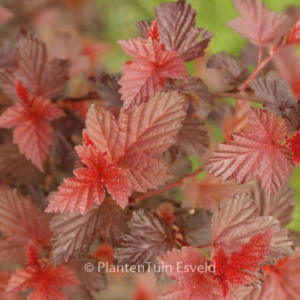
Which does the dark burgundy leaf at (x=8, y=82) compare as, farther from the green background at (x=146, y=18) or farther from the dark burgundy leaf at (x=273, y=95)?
the green background at (x=146, y=18)

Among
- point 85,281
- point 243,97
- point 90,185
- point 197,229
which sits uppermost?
point 243,97

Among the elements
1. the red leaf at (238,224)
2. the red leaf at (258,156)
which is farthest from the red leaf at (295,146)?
the red leaf at (238,224)

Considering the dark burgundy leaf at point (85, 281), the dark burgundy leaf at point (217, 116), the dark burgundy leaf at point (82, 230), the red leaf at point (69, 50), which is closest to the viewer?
the dark burgundy leaf at point (82, 230)

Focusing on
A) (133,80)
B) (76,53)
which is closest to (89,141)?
(133,80)

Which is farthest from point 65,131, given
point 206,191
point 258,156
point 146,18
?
point 146,18

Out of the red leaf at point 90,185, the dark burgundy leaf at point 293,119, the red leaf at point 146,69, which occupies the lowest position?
the red leaf at point 90,185

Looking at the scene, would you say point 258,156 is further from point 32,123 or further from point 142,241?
point 32,123

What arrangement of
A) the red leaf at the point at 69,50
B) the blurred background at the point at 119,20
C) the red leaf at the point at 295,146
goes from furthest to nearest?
the blurred background at the point at 119,20 → the red leaf at the point at 69,50 → the red leaf at the point at 295,146

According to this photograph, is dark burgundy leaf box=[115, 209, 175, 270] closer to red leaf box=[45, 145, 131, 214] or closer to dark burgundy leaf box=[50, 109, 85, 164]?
→ red leaf box=[45, 145, 131, 214]
